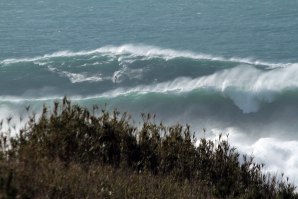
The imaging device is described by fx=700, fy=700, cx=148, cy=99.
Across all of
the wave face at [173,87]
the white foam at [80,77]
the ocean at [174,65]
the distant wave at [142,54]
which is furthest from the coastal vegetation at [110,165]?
the distant wave at [142,54]

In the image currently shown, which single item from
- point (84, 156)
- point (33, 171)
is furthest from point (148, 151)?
point (33, 171)

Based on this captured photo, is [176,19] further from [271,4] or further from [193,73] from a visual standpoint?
[193,73]

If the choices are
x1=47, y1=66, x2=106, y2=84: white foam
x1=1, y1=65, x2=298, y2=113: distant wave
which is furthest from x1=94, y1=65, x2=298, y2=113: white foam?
x1=47, y1=66, x2=106, y2=84: white foam

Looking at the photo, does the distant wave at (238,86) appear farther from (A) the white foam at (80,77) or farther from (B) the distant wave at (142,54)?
(A) the white foam at (80,77)

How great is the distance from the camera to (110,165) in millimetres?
9289

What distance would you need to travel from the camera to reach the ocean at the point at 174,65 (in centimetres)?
2264

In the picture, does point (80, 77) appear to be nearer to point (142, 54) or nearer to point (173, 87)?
point (142, 54)

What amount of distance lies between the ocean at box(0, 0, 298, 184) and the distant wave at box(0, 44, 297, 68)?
41 millimetres

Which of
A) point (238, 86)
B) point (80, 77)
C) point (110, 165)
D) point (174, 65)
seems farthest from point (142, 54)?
point (110, 165)

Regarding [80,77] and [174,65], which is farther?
[174,65]

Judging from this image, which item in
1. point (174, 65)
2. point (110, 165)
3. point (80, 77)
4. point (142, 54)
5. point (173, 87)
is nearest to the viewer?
point (110, 165)

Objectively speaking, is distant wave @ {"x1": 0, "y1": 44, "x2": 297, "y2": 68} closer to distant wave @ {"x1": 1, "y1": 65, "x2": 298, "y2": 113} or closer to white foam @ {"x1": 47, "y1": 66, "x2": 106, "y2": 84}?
distant wave @ {"x1": 1, "y1": 65, "x2": 298, "y2": 113}

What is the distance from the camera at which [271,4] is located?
3581 cm

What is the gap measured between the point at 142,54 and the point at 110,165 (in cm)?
1886
